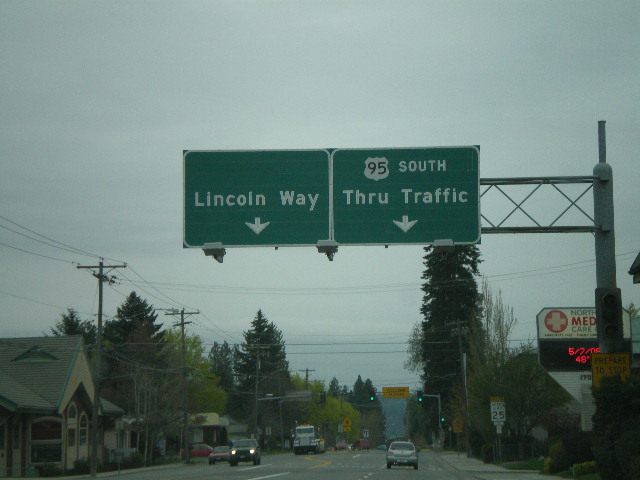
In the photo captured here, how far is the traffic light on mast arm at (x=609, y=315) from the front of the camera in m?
17.7

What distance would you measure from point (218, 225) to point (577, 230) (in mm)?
7886

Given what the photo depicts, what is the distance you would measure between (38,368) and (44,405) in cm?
483

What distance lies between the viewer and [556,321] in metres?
41.2

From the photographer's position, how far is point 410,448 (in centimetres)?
4594

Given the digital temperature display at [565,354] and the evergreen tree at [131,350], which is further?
the evergreen tree at [131,350]

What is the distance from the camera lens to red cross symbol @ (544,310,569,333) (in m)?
41.1

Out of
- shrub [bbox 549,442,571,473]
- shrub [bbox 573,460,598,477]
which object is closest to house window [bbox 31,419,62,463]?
shrub [bbox 549,442,571,473]

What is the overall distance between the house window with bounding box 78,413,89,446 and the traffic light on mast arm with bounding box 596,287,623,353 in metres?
42.3

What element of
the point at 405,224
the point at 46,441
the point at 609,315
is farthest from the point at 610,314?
the point at 46,441

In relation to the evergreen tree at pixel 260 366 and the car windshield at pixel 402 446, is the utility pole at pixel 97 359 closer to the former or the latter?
the car windshield at pixel 402 446

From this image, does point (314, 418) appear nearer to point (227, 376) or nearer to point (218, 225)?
point (227, 376)

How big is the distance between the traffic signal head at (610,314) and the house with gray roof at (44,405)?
107ft

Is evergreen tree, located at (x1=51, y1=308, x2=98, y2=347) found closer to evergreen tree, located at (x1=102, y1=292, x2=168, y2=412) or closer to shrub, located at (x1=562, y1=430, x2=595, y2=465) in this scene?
evergreen tree, located at (x1=102, y1=292, x2=168, y2=412)

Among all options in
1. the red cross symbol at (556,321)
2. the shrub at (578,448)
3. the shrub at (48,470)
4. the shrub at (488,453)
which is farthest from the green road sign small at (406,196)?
the shrub at (488,453)
